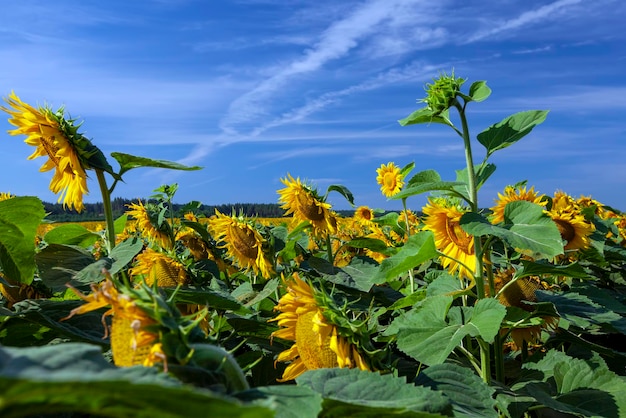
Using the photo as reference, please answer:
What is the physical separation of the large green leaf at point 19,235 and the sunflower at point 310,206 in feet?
7.85

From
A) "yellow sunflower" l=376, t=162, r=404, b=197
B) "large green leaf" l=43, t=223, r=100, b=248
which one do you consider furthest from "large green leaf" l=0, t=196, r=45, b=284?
"yellow sunflower" l=376, t=162, r=404, b=197

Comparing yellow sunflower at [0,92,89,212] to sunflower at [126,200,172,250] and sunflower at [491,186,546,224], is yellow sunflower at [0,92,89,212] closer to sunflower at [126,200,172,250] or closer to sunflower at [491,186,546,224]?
sunflower at [126,200,172,250]

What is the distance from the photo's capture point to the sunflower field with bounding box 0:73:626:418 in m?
0.71

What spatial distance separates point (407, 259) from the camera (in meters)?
2.53

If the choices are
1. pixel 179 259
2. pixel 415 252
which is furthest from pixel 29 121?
pixel 415 252

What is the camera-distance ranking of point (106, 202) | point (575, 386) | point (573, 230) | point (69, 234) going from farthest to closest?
point (573, 230) → point (69, 234) → point (106, 202) → point (575, 386)

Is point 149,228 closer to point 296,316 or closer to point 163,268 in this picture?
point 163,268

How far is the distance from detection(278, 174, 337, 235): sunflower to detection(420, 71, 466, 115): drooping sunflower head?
1.60 meters

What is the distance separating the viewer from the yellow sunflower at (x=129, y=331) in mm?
886

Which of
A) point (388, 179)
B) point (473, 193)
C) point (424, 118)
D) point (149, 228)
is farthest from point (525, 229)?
point (388, 179)

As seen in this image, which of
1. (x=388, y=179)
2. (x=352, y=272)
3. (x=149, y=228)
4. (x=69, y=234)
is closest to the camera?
(x=69, y=234)

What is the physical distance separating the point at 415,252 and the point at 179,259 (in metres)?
1.22

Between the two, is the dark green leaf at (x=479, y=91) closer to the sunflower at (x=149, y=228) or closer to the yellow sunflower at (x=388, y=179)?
the sunflower at (x=149, y=228)

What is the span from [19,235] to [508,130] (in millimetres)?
2090
